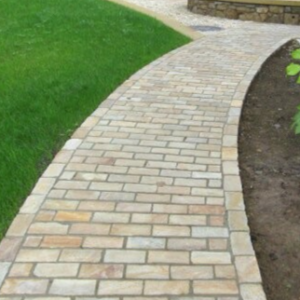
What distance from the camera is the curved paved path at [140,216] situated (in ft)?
9.20

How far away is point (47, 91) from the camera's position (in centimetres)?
595

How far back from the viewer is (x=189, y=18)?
11.7 metres

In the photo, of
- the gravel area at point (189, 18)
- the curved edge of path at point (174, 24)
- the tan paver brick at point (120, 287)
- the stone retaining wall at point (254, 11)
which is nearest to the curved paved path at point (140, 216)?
the tan paver brick at point (120, 287)

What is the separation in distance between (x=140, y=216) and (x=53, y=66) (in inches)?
157

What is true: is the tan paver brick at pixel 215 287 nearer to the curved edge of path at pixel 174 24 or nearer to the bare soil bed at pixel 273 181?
the bare soil bed at pixel 273 181

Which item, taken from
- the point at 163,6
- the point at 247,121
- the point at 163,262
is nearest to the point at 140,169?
the point at 163,262

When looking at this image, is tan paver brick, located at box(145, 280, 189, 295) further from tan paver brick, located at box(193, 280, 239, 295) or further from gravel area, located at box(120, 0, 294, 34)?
gravel area, located at box(120, 0, 294, 34)

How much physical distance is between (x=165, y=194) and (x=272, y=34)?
7062 mm

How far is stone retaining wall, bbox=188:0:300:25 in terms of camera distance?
11.3 m

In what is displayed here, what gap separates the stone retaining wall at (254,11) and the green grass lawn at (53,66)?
86.6 inches

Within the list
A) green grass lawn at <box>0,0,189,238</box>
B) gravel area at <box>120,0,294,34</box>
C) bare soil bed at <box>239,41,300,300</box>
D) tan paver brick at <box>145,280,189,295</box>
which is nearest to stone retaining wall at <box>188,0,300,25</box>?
gravel area at <box>120,0,294,34</box>

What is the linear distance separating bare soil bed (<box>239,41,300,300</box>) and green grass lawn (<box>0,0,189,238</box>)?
5.06 ft

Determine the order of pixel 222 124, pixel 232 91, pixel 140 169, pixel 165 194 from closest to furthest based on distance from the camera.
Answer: pixel 165 194
pixel 140 169
pixel 222 124
pixel 232 91

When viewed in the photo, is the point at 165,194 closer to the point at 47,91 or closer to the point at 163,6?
the point at 47,91
